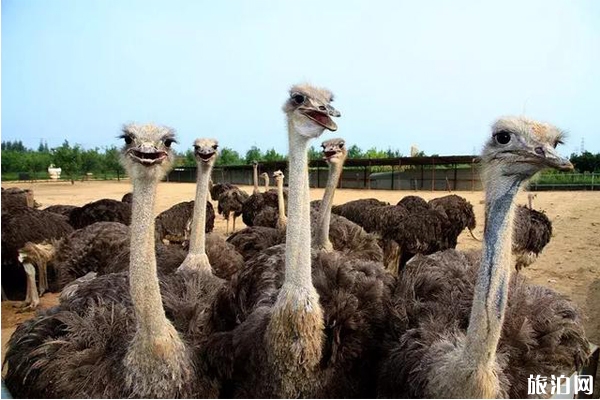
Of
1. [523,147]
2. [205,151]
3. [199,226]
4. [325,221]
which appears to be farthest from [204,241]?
[523,147]

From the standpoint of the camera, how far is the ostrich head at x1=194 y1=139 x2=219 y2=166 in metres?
4.06

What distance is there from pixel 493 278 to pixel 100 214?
6.26m

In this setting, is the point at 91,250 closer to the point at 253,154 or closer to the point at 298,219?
the point at 298,219

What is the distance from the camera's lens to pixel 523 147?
193 centimetres

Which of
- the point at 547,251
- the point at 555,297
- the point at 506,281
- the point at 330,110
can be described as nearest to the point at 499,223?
the point at 506,281

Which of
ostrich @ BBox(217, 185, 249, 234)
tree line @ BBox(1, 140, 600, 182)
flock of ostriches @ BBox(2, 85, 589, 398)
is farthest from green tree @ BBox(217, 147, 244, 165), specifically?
flock of ostriches @ BBox(2, 85, 589, 398)

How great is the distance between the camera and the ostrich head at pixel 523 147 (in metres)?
1.89

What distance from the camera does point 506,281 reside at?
1984mm

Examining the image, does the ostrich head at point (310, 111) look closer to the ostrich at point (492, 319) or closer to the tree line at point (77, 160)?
the ostrich at point (492, 319)

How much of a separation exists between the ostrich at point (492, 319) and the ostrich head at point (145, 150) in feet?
4.30

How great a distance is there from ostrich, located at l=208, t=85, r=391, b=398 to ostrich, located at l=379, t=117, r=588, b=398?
0.15m

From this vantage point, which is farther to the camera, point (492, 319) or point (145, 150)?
point (145, 150)

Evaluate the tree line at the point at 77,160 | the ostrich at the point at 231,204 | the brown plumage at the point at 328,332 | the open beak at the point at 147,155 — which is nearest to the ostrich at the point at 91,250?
the brown plumage at the point at 328,332

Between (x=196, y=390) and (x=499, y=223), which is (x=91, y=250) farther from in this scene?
(x=499, y=223)
